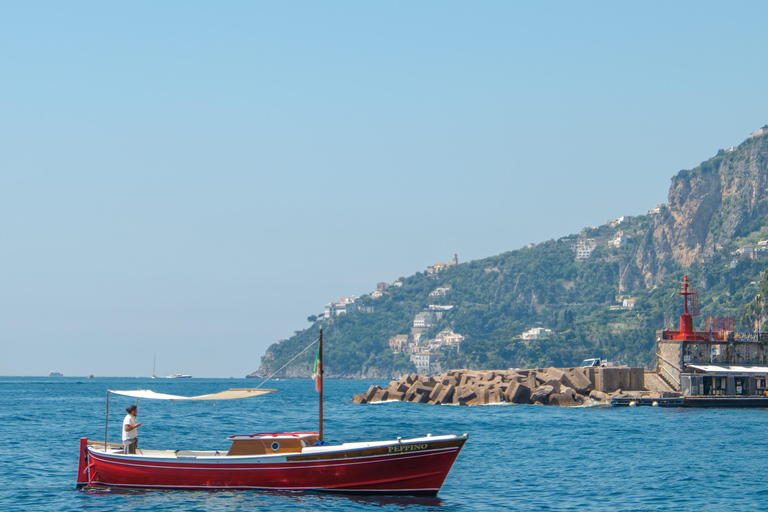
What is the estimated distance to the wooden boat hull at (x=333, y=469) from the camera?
26.4 metres

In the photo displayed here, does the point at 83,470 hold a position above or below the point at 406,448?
A: below

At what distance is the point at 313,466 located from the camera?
2661 centimetres

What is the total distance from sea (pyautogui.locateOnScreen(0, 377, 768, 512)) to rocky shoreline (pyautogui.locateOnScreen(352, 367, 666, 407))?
235 centimetres

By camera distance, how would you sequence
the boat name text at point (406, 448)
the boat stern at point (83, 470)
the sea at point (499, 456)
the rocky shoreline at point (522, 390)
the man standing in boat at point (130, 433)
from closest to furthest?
the boat name text at point (406, 448) → the sea at point (499, 456) → the man standing in boat at point (130, 433) → the boat stern at point (83, 470) → the rocky shoreline at point (522, 390)

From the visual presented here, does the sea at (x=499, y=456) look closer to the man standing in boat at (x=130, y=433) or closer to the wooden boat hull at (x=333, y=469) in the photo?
the wooden boat hull at (x=333, y=469)

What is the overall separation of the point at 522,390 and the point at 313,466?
42.3 m

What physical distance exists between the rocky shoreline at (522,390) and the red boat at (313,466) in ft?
132

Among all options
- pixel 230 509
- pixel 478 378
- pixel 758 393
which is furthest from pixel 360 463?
pixel 478 378

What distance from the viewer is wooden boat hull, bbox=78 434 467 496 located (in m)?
26.4

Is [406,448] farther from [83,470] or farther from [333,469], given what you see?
[83,470]

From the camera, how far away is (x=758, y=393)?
64875mm

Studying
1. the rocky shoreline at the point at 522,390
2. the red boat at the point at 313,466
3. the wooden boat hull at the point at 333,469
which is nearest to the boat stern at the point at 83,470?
the red boat at the point at 313,466

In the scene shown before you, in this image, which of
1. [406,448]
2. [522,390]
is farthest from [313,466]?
[522,390]

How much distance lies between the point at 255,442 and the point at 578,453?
53.5 ft
